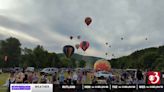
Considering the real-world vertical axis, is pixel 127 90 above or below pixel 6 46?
below

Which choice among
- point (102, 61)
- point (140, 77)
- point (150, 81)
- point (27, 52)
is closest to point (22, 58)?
point (27, 52)

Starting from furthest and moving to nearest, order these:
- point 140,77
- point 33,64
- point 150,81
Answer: point 33,64 < point 140,77 < point 150,81

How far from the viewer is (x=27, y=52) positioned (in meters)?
146

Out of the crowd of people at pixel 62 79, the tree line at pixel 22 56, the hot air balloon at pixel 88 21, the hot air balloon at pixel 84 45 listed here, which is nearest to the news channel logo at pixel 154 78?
the crowd of people at pixel 62 79

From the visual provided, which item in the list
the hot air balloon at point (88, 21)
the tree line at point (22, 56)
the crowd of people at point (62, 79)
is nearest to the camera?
the crowd of people at point (62, 79)

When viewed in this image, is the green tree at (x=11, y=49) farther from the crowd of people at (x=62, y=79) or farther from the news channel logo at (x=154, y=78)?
the news channel logo at (x=154, y=78)

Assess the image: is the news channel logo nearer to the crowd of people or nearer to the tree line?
the crowd of people

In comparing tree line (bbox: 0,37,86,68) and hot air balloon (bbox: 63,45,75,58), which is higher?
tree line (bbox: 0,37,86,68)

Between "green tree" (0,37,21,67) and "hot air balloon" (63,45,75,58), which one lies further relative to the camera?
"green tree" (0,37,21,67)

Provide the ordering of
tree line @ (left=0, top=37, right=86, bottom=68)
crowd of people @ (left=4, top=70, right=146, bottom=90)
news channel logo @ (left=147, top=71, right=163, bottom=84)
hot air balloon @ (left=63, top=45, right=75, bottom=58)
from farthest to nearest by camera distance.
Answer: tree line @ (left=0, top=37, right=86, bottom=68) → hot air balloon @ (left=63, top=45, right=75, bottom=58) → crowd of people @ (left=4, top=70, right=146, bottom=90) → news channel logo @ (left=147, top=71, right=163, bottom=84)

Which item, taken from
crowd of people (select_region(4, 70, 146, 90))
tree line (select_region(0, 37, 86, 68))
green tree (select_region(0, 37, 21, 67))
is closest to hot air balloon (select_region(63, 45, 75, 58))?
crowd of people (select_region(4, 70, 146, 90))

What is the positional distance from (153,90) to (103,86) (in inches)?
98.4

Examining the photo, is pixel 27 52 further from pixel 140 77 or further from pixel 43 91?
pixel 43 91

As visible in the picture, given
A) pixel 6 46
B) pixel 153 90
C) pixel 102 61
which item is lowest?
pixel 153 90
